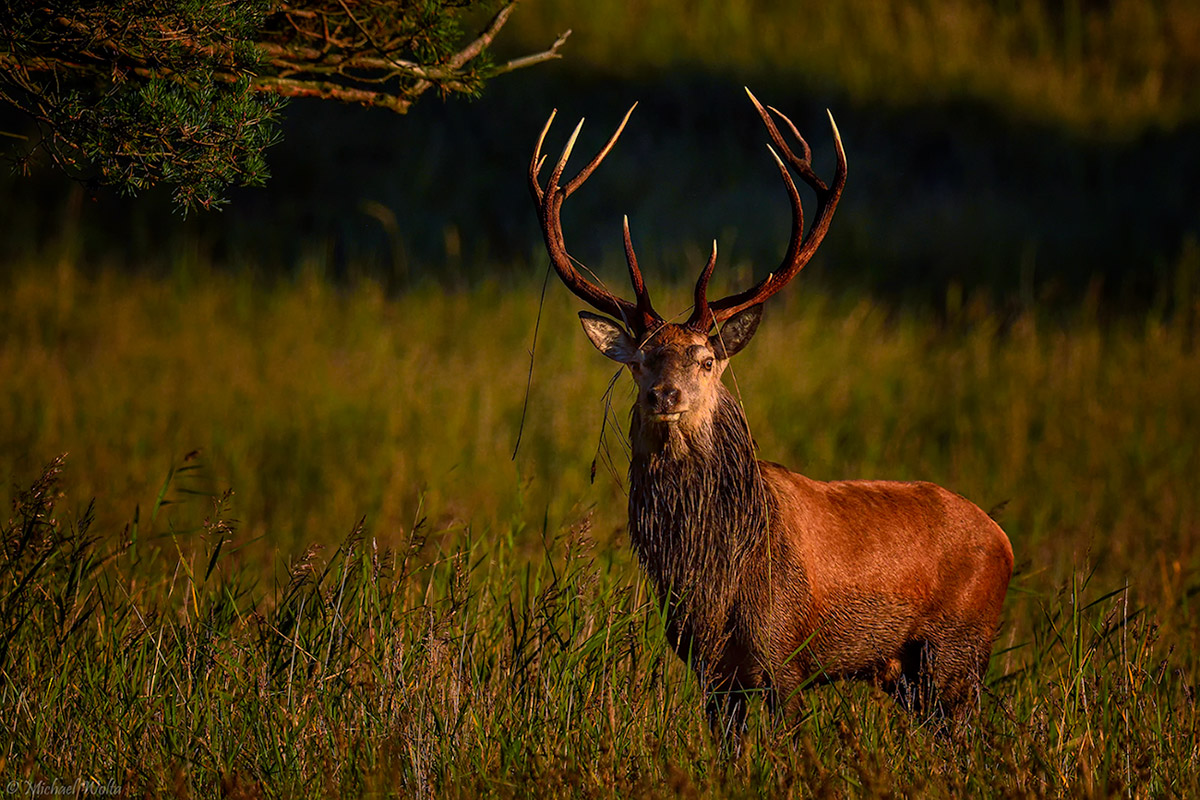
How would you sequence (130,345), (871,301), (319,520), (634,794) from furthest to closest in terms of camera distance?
(871,301) → (130,345) → (319,520) → (634,794)

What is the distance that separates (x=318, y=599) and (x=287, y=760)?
66 centimetres

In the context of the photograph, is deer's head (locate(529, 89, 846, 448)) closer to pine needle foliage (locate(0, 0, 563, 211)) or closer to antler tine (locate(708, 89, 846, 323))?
antler tine (locate(708, 89, 846, 323))

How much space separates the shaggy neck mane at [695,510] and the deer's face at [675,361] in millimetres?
77

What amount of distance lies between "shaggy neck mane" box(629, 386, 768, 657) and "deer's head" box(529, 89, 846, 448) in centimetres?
7

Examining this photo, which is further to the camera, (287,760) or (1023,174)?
(1023,174)

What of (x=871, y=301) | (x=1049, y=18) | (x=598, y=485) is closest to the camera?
(x=598, y=485)

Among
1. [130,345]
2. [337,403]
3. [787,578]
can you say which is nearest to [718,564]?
[787,578]

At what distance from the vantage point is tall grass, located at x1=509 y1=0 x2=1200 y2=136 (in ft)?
46.0

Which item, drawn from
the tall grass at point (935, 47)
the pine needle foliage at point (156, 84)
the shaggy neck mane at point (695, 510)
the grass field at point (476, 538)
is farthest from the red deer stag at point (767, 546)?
the tall grass at point (935, 47)

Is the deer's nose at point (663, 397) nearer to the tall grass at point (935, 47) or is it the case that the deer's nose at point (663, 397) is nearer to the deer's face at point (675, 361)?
the deer's face at point (675, 361)

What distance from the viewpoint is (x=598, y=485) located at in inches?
313

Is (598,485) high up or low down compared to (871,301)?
down

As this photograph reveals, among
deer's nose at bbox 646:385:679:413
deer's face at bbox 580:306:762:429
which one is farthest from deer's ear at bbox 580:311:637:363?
deer's nose at bbox 646:385:679:413

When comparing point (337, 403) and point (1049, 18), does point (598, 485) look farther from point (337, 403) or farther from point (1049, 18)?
point (1049, 18)
